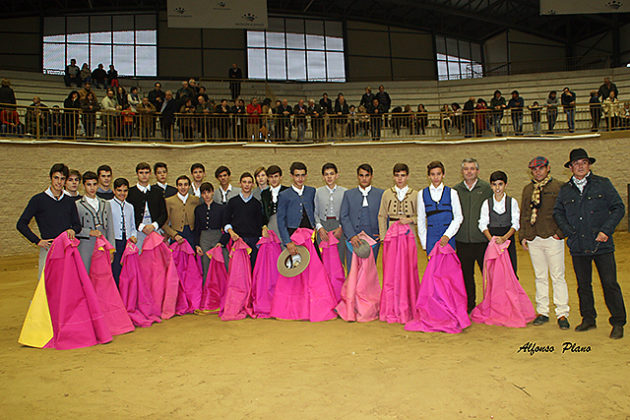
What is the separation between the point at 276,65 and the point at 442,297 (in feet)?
65.8

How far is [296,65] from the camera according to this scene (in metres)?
23.7

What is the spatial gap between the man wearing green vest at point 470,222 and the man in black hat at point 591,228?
3.02 feet

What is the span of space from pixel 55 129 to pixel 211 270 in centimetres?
950

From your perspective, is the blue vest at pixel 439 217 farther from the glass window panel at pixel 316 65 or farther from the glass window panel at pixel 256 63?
the glass window panel at pixel 316 65

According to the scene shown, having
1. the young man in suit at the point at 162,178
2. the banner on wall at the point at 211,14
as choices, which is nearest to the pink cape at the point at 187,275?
the young man in suit at the point at 162,178

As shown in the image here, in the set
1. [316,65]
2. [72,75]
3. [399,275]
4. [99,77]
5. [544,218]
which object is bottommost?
[399,275]

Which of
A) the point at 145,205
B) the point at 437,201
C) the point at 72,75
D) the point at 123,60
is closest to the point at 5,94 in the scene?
the point at 72,75

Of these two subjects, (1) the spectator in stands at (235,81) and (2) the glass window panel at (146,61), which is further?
(2) the glass window panel at (146,61)

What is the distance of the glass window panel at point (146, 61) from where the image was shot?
71.8ft

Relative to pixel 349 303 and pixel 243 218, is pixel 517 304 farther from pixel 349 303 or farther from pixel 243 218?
pixel 243 218

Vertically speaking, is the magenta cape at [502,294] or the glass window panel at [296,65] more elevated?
the glass window panel at [296,65]

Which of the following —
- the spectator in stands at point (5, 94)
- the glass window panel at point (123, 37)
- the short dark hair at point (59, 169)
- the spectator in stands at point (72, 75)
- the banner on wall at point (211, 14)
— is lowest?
the short dark hair at point (59, 169)

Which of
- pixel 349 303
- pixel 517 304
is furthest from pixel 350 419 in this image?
pixel 517 304

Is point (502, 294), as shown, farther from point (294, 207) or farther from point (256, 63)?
point (256, 63)
